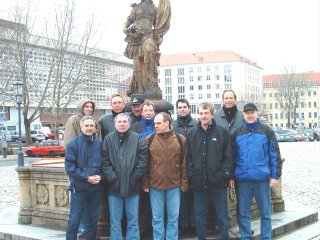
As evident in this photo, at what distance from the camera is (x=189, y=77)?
131 metres

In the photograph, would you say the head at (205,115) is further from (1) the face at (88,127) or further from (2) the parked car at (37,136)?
(2) the parked car at (37,136)

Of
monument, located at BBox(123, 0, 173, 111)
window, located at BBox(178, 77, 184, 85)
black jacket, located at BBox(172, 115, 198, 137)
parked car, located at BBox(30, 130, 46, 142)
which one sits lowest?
parked car, located at BBox(30, 130, 46, 142)

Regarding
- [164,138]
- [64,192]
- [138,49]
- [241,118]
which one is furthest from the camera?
[138,49]

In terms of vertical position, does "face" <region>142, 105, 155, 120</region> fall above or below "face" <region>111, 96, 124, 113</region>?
below

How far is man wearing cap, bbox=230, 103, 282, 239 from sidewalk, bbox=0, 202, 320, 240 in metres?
0.88

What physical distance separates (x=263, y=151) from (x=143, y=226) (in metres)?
2.14

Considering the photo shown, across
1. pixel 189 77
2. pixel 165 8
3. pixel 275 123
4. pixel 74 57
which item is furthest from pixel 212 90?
pixel 165 8

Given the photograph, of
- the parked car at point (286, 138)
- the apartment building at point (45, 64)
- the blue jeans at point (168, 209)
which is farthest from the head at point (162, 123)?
the parked car at point (286, 138)

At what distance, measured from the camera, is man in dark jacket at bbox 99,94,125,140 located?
718 cm

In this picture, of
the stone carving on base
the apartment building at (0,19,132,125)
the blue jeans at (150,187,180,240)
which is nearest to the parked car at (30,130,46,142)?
the apartment building at (0,19,132,125)

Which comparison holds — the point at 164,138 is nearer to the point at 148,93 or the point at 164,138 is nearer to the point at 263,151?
the point at 263,151

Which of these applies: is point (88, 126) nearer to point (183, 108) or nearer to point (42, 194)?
point (183, 108)

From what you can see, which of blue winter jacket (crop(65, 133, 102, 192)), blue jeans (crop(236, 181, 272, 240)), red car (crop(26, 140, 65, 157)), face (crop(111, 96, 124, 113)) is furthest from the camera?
red car (crop(26, 140, 65, 157))

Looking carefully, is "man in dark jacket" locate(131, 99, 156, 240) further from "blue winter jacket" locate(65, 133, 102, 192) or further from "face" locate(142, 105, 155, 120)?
"blue winter jacket" locate(65, 133, 102, 192)
